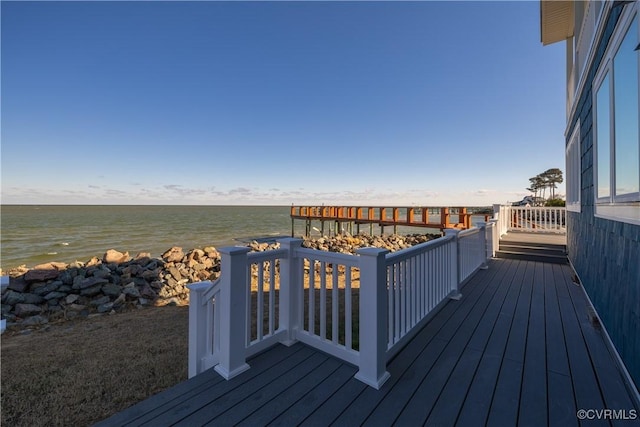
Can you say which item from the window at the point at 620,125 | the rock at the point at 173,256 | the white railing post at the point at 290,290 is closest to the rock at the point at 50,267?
the rock at the point at 173,256

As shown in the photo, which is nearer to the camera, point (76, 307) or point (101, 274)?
point (76, 307)

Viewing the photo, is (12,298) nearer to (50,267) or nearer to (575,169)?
(50,267)

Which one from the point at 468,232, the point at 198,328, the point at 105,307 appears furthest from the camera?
the point at 105,307

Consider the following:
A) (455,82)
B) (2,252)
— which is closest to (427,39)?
(455,82)

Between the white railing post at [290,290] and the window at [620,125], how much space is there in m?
2.54

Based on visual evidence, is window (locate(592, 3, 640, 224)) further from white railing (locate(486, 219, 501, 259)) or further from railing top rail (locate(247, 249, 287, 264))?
white railing (locate(486, 219, 501, 259))

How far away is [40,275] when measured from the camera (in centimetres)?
648

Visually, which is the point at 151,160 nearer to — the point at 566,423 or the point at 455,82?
the point at 455,82

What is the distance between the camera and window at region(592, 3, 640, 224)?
176cm

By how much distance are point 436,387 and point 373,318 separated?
0.65 meters

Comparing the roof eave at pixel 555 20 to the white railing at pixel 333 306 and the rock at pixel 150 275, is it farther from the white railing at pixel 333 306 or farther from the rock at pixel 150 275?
the rock at pixel 150 275

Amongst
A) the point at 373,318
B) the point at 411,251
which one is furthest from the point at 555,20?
the point at 373,318

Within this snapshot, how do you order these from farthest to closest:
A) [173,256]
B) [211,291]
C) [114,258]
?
[173,256] < [114,258] < [211,291]

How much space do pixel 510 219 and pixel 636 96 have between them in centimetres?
937
